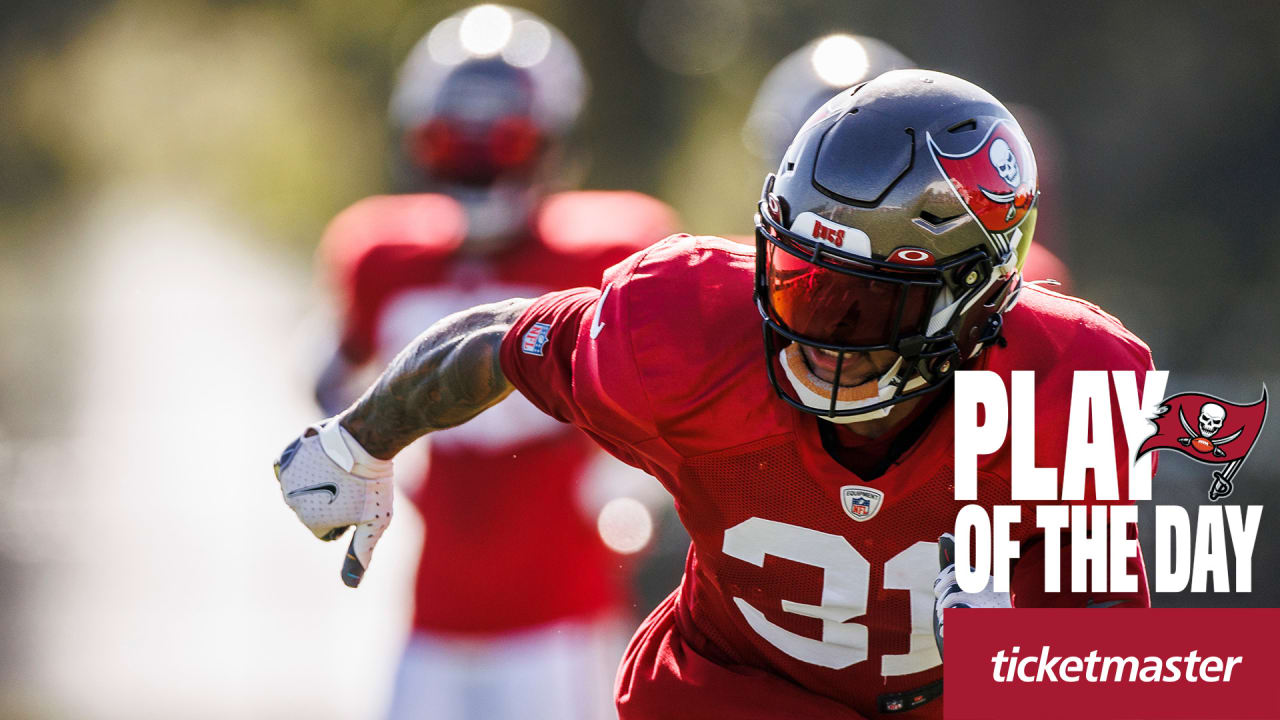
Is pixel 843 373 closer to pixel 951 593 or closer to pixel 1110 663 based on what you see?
pixel 951 593

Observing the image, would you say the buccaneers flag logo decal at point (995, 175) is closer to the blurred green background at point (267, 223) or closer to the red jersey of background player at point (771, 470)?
the red jersey of background player at point (771, 470)

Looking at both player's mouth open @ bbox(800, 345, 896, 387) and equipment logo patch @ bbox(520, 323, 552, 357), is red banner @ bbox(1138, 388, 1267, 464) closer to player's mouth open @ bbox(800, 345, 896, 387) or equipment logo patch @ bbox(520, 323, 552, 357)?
player's mouth open @ bbox(800, 345, 896, 387)

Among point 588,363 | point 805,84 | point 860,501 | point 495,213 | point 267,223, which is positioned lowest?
point 860,501

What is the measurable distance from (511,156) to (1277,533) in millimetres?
3780

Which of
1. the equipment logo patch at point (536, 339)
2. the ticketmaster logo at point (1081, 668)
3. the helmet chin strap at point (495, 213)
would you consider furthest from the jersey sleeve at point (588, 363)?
the helmet chin strap at point (495, 213)

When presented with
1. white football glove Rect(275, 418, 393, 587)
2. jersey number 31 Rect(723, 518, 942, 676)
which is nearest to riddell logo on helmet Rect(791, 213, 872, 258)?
jersey number 31 Rect(723, 518, 942, 676)

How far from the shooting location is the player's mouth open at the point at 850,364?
221 cm

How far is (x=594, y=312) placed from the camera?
2.35 meters

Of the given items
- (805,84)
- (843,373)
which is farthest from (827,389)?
(805,84)

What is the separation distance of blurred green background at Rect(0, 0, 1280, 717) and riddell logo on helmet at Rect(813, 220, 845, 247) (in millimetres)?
4303

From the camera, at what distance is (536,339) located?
2.44 metres

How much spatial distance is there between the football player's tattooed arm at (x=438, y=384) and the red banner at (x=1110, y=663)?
87 cm

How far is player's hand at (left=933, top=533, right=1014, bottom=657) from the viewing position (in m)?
2.07

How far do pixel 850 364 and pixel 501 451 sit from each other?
187cm
